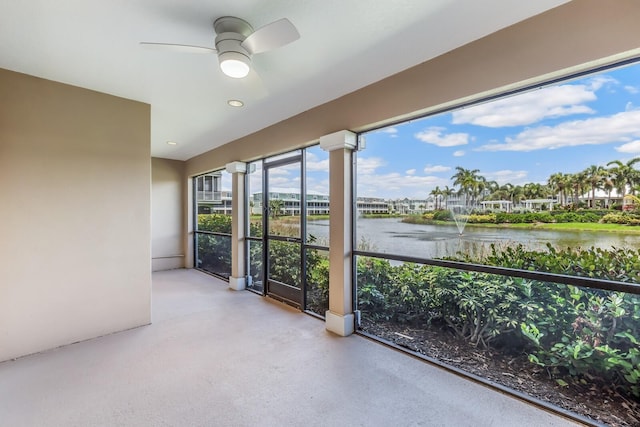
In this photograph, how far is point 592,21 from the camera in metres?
1.62

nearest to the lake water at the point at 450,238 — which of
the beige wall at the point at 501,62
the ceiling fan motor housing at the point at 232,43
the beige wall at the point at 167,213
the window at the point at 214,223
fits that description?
the beige wall at the point at 501,62

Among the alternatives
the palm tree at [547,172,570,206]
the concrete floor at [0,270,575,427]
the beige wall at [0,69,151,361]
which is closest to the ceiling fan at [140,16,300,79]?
the beige wall at [0,69,151,361]

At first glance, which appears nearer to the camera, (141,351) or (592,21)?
(592,21)

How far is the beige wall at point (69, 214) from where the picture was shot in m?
2.54

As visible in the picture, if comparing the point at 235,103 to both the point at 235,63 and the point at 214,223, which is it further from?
the point at 214,223

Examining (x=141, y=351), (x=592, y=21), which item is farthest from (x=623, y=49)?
(x=141, y=351)

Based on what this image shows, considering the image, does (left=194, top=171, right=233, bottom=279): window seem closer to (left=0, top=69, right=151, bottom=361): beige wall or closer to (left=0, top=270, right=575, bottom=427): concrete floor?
(left=0, top=69, right=151, bottom=361): beige wall

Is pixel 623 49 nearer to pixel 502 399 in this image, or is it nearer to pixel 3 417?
pixel 502 399

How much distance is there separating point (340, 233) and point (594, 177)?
6.74 ft

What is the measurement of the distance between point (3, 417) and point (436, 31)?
12.6 ft

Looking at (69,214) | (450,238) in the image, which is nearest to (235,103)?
(69,214)

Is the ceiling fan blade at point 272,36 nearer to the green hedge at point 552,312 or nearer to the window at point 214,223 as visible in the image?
the green hedge at point 552,312

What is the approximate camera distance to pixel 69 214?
2.81 metres

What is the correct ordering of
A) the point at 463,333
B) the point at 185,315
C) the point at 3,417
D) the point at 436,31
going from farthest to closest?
the point at 185,315
the point at 463,333
the point at 436,31
the point at 3,417
